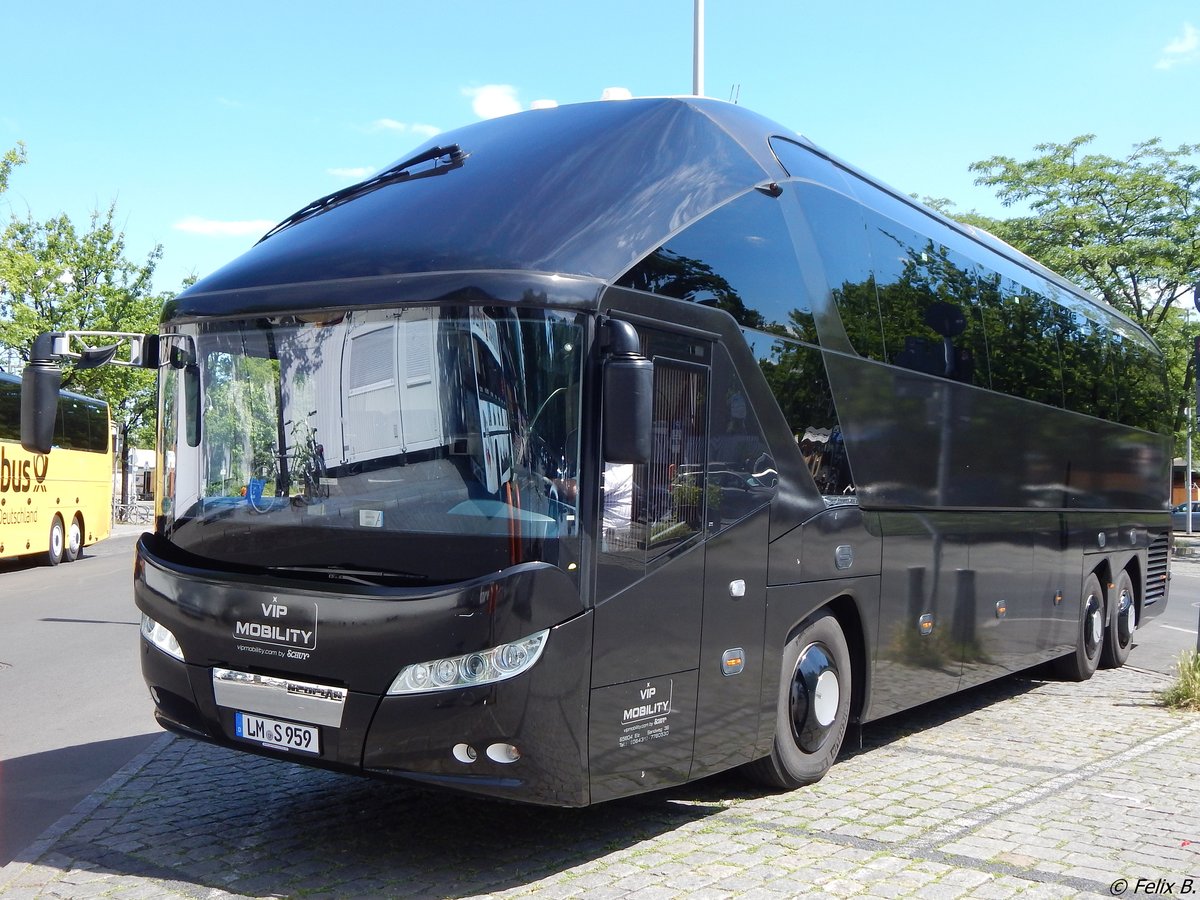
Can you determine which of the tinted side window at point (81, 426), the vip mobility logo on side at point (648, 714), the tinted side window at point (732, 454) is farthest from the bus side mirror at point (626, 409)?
the tinted side window at point (81, 426)

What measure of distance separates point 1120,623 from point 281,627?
10.7 metres

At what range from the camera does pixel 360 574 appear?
5328 mm

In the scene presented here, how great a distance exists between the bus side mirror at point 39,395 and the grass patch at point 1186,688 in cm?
880

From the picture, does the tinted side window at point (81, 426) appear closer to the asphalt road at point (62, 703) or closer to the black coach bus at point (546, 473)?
the asphalt road at point (62, 703)

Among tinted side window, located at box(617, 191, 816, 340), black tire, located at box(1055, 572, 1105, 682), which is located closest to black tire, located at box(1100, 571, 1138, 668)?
black tire, located at box(1055, 572, 1105, 682)

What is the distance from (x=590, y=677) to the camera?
17.2 ft

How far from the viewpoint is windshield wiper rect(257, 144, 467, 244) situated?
6.62 m

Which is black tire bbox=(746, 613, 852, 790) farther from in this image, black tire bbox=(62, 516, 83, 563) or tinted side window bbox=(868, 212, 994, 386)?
black tire bbox=(62, 516, 83, 563)

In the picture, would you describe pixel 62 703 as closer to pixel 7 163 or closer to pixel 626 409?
pixel 626 409

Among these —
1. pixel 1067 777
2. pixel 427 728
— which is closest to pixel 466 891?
pixel 427 728

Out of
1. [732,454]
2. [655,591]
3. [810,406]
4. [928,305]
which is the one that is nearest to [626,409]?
[655,591]

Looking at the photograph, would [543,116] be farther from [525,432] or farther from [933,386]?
[933,386]

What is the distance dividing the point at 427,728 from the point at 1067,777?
439cm

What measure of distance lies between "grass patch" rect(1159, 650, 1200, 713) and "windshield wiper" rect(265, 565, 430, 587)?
24.7ft
